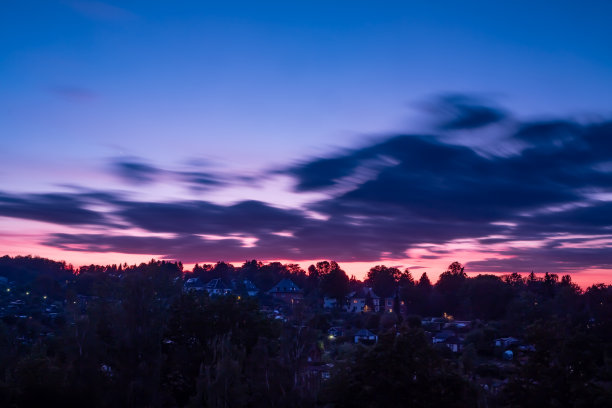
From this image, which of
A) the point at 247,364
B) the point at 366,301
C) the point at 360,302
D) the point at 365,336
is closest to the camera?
the point at 247,364

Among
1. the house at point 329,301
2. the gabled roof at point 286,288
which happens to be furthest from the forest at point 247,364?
the gabled roof at point 286,288

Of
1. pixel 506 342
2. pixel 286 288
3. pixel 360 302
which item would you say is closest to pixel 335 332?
pixel 506 342

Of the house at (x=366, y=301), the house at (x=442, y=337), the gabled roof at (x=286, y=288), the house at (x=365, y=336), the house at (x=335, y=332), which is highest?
the gabled roof at (x=286, y=288)

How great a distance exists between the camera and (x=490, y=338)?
186 ft

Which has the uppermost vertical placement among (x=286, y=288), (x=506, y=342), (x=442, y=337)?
(x=286, y=288)

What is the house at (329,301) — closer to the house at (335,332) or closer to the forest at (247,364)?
the house at (335,332)

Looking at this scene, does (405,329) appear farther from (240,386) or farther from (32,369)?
(32,369)

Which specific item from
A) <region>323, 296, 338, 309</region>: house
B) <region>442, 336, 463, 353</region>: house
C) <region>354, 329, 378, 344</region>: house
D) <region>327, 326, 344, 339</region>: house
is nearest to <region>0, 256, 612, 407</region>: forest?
<region>442, 336, 463, 353</region>: house

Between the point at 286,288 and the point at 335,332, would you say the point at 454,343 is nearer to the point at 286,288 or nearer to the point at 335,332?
the point at 335,332

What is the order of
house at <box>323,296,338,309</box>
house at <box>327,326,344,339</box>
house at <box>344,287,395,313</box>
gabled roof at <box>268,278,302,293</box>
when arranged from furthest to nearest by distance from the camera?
gabled roof at <box>268,278,302,293</box> → house at <box>323,296,338,309</box> → house at <box>344,287,395,313</box> → house at <box>327,326,344,339</box>

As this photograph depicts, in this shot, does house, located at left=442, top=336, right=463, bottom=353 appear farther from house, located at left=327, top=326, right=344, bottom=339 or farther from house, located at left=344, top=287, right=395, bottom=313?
house, located at left=344, top=287, right=395, bottom=313

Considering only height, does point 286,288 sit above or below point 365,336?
above

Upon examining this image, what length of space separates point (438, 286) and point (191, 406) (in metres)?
84.9

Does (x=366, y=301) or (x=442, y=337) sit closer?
(x=442, y=337)
